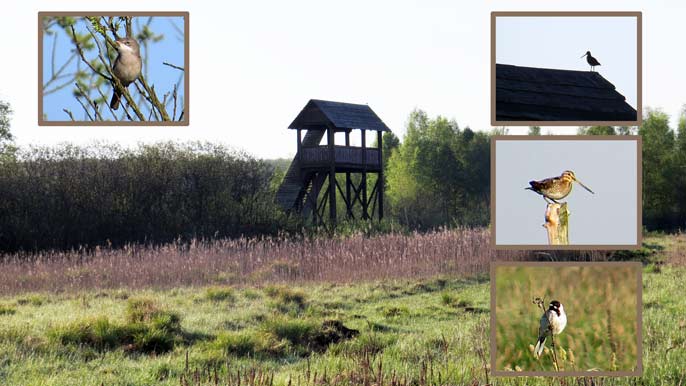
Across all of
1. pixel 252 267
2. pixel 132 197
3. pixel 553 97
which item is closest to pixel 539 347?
pixel 553 97

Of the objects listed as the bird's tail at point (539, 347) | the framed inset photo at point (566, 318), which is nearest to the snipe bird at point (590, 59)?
the framed inset photo at point (566, 318)

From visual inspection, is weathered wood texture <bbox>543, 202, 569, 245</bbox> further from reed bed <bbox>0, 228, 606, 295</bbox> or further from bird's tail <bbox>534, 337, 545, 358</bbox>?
reed bed <bbox>0, 228, 606, 295</bbox>

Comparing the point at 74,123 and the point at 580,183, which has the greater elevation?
the point at 74,123

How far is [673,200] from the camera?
3284cm

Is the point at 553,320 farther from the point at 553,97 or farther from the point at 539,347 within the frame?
the point at 553,97

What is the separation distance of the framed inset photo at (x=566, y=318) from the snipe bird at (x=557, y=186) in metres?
0.29

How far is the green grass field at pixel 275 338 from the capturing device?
5250 millimetres

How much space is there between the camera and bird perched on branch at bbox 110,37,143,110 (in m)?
4.11

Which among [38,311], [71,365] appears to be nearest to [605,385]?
[71,365]

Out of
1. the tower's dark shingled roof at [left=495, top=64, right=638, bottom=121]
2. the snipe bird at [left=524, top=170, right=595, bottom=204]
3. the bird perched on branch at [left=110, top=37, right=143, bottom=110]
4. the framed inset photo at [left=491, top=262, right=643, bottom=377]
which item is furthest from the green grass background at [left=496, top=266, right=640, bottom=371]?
the bird perched on branch at [left=110, top=37, right=143, bottom=110]

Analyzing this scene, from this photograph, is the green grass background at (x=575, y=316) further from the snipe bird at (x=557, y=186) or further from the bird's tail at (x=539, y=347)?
the snipe bird at (x=557, y=186)

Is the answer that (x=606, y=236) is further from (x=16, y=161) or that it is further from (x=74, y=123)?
(x=16, y=161)

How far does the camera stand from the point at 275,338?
7469 mm

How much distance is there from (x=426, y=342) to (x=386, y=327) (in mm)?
1502
